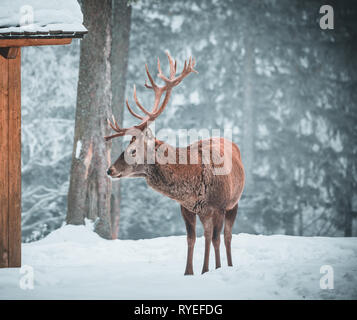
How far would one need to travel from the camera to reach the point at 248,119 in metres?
18.6

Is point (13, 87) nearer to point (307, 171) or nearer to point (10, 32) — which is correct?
point (10, 32)

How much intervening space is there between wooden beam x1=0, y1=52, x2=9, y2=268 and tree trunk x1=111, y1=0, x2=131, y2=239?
18.5 feet

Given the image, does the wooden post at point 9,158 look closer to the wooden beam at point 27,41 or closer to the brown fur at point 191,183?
the wooden beam at point 27,41

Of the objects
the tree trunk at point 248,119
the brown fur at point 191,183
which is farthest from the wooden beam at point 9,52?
the tree trunk at point 248,119

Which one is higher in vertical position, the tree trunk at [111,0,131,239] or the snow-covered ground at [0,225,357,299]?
the tree trunk at [111,0,131,239]

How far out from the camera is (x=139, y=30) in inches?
727

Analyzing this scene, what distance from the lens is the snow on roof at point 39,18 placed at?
6047 mm

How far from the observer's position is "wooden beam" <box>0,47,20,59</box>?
650 centimetres

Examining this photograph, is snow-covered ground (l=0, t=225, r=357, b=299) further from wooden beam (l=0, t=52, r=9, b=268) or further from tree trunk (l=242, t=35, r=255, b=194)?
tree trunk (l=242, t=35, r=255, b=194)

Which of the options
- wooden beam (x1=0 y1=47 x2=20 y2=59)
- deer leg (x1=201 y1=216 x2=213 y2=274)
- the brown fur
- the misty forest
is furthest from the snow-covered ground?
the misty forest

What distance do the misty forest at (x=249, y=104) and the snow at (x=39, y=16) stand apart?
10.2 meters
